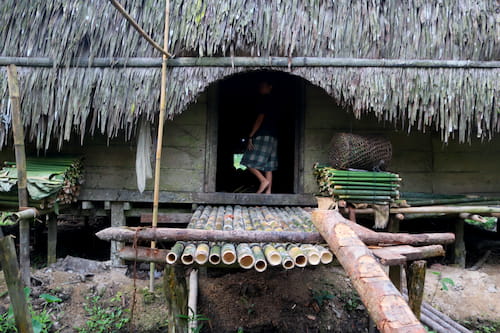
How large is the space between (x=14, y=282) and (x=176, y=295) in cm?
109

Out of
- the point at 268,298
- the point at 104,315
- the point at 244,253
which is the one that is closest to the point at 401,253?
the point at 244,253

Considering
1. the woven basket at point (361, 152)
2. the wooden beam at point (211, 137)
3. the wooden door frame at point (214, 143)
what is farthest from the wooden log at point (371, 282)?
the wooden beam at point (211, 137)

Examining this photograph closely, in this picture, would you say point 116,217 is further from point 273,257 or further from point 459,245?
point 459,245

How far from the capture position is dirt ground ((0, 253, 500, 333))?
3662 mm

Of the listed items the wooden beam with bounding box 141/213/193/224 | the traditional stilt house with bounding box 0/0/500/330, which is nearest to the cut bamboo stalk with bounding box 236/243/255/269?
the traditional stilt house with bounding box 0/0/500/330

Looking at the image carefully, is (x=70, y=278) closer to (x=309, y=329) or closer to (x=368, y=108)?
(x=309, y=329)

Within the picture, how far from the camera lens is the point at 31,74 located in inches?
154

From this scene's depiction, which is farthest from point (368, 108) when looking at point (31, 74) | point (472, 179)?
point (31, 74)

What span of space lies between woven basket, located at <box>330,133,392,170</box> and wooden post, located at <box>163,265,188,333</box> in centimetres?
245

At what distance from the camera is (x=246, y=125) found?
8.78 meters

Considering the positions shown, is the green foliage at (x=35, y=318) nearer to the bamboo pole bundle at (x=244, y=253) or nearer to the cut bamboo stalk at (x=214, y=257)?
the cut bamboo stalk at (x=214, y=257)

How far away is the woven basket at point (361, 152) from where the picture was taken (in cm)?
393

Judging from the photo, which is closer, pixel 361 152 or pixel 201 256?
pixel 201 256

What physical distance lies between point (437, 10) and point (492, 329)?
12.7ft
